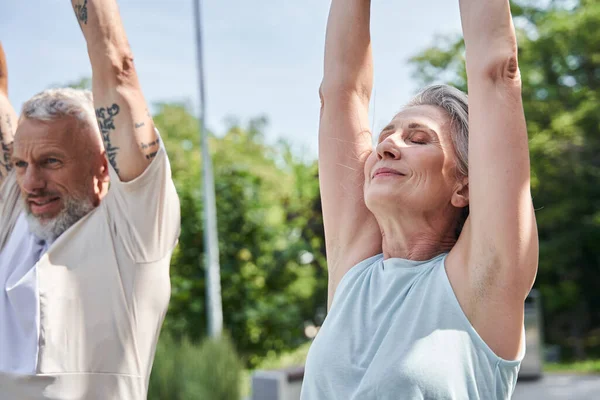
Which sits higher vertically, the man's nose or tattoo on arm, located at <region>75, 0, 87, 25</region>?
tattoo on arm, located at <region>75, 0, 87, 25</region>

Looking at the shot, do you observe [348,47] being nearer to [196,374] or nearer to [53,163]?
[53,163]

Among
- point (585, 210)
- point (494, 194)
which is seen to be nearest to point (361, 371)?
point (494, 194)

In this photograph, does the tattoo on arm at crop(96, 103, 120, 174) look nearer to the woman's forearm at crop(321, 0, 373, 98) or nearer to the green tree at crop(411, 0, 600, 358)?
the woman's forearm at crop(321, 0, 373, 98)

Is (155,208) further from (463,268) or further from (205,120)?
(205,120)

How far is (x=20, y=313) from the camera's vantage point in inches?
68.2

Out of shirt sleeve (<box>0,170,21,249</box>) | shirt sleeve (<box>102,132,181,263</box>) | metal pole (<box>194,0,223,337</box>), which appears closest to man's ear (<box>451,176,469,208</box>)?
shirt sleeve (<box>102,132,181,263</box>)

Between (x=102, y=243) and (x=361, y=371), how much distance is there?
2.59ft

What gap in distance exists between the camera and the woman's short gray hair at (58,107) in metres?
1.88

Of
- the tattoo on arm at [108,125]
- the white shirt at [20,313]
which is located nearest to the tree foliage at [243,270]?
the white shirt at [20,313]

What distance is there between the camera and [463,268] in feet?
4.10

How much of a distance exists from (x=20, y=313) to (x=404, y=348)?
38.0 inches

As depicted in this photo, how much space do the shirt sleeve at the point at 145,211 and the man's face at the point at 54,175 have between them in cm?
11

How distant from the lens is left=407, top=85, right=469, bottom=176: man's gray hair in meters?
1.39

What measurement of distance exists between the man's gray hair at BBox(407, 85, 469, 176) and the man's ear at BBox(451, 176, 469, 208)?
0.01 m
